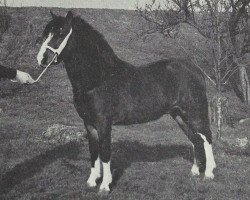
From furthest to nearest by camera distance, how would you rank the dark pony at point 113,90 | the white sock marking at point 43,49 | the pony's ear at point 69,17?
the dark pony at point 113,90, the pony's ear at point 69,17, the white sock marking at point 43,49

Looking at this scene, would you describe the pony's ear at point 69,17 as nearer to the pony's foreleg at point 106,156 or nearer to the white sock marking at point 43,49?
the white sock marking at point 43,49

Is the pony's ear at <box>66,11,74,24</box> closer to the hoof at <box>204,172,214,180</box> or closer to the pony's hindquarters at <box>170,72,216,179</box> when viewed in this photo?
the pony's hindquarters at <box>170,72,216,179</box>

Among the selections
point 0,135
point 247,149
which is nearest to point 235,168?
point 247,149

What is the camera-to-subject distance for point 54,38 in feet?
20.3

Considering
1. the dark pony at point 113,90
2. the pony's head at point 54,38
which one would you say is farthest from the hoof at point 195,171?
the pony's head at point 54,38

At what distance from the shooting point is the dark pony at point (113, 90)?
6469 mm

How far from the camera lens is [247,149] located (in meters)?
11.6

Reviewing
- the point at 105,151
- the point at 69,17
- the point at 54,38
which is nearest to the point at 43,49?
the point at 54,38

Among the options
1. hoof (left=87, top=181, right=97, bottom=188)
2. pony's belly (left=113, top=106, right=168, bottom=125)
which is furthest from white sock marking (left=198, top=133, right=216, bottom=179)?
hoof (left=87, top=181, right=97, bottom=188)

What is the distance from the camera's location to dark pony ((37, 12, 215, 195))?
647 cm

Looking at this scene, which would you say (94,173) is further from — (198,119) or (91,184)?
(198,119)

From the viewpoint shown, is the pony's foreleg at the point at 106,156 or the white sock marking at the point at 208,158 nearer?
the pony's foreleg at the point at 106,156

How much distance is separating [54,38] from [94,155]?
2.23 metres

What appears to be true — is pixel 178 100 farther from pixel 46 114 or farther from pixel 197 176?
pixel 46 114
